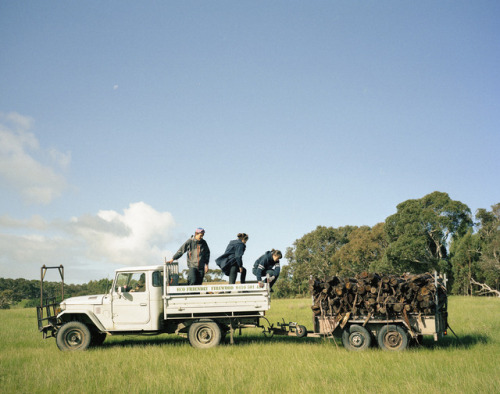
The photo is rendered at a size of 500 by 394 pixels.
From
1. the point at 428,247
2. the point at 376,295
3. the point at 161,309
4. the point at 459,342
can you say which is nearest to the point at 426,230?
the point at 428,247

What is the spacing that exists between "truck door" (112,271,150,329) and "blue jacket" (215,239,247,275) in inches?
88.6

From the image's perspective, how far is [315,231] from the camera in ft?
214

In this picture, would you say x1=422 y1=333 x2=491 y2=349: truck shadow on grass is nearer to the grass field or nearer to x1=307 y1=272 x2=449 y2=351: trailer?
the grass field

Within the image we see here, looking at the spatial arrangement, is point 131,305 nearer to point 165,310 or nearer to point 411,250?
point 165,310

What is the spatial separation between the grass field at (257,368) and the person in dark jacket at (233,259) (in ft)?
6.99

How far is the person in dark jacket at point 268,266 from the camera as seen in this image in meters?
13.2

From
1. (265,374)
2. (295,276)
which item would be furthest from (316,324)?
(295,276)

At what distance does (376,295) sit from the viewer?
1242 centimetres

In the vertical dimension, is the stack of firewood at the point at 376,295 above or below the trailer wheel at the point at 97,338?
above

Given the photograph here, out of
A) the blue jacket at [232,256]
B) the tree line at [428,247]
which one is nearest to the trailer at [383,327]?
the blue jacket at [232,256]

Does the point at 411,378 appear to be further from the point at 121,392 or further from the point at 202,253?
the point at 202,253

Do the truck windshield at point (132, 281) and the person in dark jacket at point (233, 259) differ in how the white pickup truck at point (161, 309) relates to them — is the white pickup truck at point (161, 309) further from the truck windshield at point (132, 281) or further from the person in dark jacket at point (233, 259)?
the person in dark jacket at point (233, 259)

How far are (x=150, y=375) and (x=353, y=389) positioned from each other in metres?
4.25

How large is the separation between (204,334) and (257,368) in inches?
135
